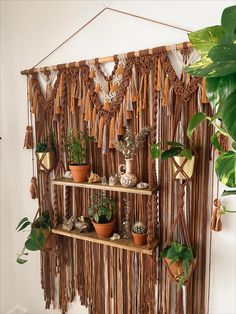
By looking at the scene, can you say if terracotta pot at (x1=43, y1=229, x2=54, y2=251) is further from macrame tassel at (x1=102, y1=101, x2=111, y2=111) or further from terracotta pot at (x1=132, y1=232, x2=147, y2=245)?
macrame tassel at (x1=102, y1=101, x2=111, y2=111)

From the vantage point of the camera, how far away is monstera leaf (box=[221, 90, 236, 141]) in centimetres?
55

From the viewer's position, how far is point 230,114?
1.83 ft

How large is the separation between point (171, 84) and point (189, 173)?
0.45 m

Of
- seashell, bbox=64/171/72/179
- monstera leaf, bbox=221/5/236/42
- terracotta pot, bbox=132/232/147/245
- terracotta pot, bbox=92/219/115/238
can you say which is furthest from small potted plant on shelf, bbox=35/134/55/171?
monstera leaf, bbox=221/5/236/42

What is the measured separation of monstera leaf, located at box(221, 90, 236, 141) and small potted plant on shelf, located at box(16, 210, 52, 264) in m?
1.36

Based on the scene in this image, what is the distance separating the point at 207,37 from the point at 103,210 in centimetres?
101

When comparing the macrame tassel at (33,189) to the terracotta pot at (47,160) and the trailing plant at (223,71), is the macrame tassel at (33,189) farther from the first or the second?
the trailing plant at (223,71)

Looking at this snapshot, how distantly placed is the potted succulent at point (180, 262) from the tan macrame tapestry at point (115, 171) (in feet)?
0.32

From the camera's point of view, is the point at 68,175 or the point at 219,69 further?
the point at 68,175

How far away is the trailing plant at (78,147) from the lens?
145 cm

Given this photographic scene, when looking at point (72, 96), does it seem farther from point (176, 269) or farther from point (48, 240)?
point (176, 269)

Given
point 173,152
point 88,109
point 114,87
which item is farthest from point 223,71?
point 88,109

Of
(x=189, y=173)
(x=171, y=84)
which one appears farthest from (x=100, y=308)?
(x=171, y=84)

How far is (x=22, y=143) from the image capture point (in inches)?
71.9
